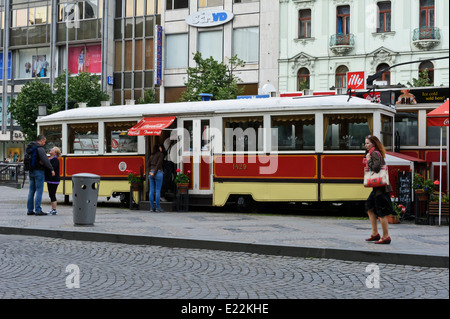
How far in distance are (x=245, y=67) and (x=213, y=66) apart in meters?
4.40

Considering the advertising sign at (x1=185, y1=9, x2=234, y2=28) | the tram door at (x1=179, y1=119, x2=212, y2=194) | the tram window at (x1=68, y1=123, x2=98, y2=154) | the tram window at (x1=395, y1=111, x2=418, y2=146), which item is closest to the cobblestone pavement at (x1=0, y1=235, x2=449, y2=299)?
the tram door at (x1=179, y1=119, x2=212, y2=194)

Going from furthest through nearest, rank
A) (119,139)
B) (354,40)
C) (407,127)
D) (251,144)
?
1. (354,40)
2. (119,139)
3. (407,127)
4. (251,144)

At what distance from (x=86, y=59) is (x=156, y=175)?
3450 centimetres

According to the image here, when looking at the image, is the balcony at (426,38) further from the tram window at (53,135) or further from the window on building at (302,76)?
the tram window at (53,135)

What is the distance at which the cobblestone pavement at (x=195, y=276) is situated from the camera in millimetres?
6258

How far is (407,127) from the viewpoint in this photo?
54.3ft

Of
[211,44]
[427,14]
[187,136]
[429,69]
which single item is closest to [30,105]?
[211,44]

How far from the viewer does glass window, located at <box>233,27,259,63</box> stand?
39844mm

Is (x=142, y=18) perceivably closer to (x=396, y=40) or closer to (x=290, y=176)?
(x=396, y=40)

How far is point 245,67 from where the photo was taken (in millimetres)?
39844

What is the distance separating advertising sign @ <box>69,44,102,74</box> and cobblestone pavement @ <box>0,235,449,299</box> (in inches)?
1549

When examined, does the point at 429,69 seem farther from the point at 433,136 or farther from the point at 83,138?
the point at 83,138
